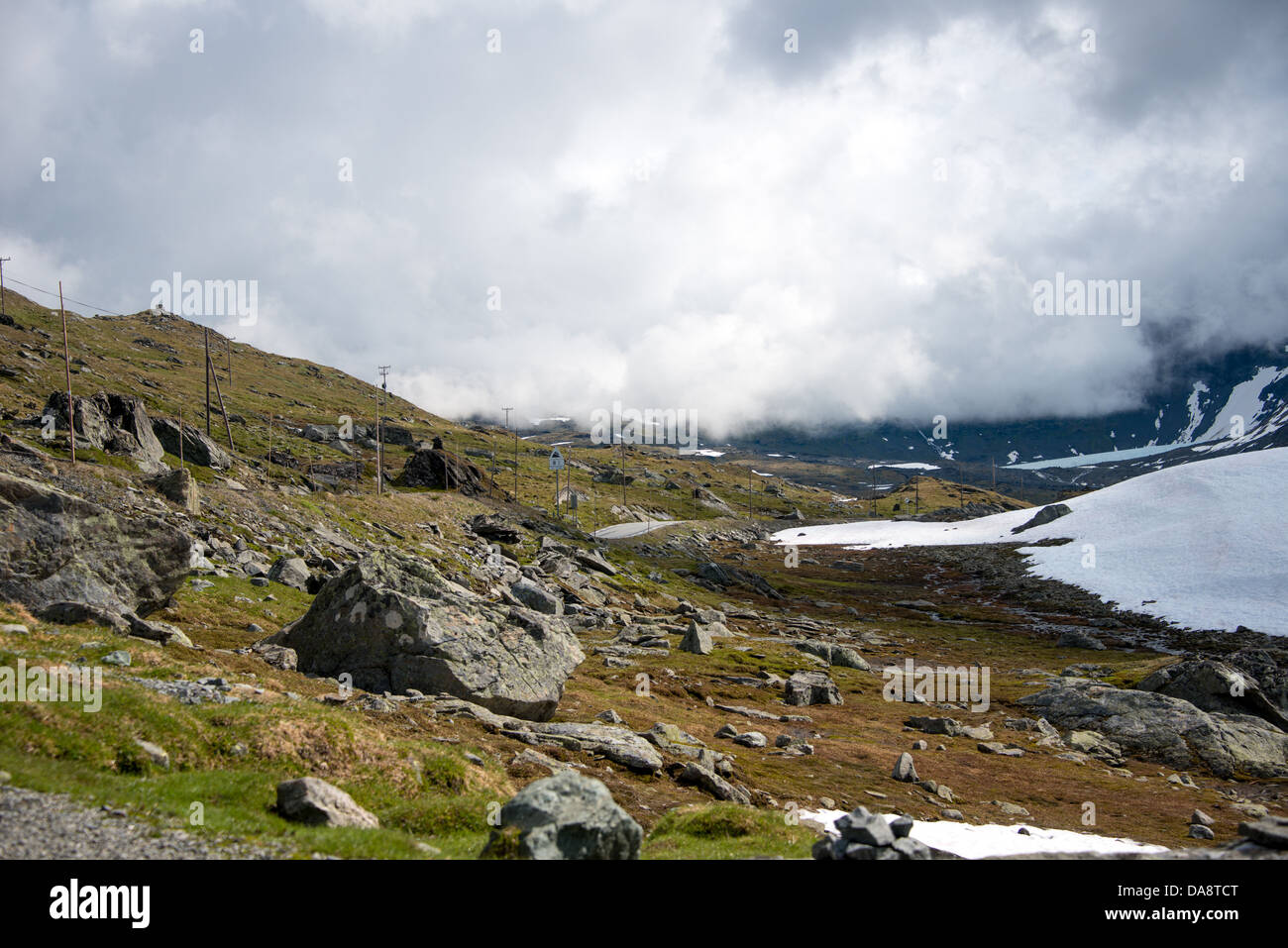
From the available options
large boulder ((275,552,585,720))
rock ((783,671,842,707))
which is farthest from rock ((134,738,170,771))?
rock ((783,671,842,707))

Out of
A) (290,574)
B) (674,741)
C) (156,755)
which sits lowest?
(674,741)

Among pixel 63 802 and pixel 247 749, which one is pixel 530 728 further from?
pixel 63 802

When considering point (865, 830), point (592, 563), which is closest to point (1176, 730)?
point (865, 830)

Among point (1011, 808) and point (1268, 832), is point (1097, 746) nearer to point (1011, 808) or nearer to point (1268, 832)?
point (1011, 808)

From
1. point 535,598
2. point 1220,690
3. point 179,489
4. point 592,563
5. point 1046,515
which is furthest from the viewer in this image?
point 1046,515

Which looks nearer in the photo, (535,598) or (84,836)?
(84,836)

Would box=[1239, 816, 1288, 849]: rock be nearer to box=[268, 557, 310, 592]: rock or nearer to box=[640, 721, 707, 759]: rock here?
box=[640, 721, 707, 759]: rock

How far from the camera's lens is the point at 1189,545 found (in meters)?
111

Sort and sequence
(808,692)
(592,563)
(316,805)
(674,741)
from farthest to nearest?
(592,563) → (808,692) → (674,741) → (316,805)

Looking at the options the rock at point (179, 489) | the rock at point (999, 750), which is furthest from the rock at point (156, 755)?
the rock at point (999, 750)

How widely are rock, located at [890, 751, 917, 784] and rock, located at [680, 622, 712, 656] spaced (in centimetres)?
2982

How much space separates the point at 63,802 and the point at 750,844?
46.5 ft

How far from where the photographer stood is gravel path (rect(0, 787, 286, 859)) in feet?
35.6

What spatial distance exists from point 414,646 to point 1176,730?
164 feet
